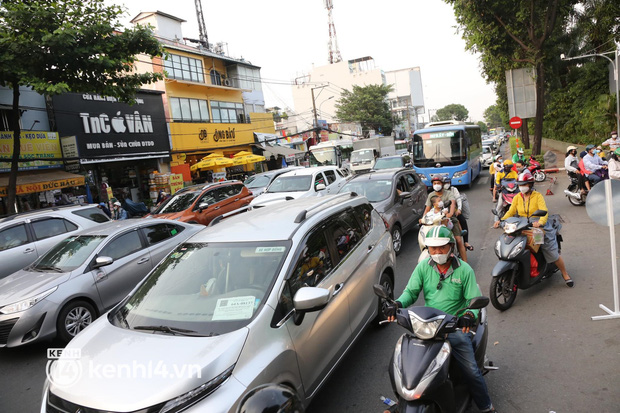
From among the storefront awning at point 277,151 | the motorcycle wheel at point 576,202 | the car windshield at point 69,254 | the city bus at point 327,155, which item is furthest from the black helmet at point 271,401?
the storefront awning at point 277,151

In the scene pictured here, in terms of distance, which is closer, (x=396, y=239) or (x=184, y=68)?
(x=396, y=239)

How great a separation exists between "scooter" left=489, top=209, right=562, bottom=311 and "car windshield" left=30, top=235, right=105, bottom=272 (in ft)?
19.1

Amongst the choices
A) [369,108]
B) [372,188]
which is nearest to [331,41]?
[369,108]

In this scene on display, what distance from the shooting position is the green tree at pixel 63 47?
10773 mm

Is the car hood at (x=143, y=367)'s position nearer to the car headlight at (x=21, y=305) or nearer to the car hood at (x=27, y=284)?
the car headlight at (x=21, y=305)

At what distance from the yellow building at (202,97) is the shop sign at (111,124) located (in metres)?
2.03

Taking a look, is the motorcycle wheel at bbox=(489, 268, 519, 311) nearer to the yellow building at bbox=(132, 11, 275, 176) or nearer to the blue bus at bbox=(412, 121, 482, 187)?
the blue bus at bbox=(412, 121, 482, 187)

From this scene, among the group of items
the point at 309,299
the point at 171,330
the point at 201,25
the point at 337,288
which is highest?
the point at 201,25

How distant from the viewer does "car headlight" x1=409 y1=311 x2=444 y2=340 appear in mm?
2660

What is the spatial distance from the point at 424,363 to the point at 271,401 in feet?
3.57

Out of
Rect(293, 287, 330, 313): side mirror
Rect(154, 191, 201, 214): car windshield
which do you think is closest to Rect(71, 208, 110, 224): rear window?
Rect(154, 191, 201, 214): car windshield

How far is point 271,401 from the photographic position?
6.92ft

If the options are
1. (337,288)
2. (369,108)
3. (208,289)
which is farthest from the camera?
(369,108)

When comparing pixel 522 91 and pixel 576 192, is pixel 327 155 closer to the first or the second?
pixel 522 91
